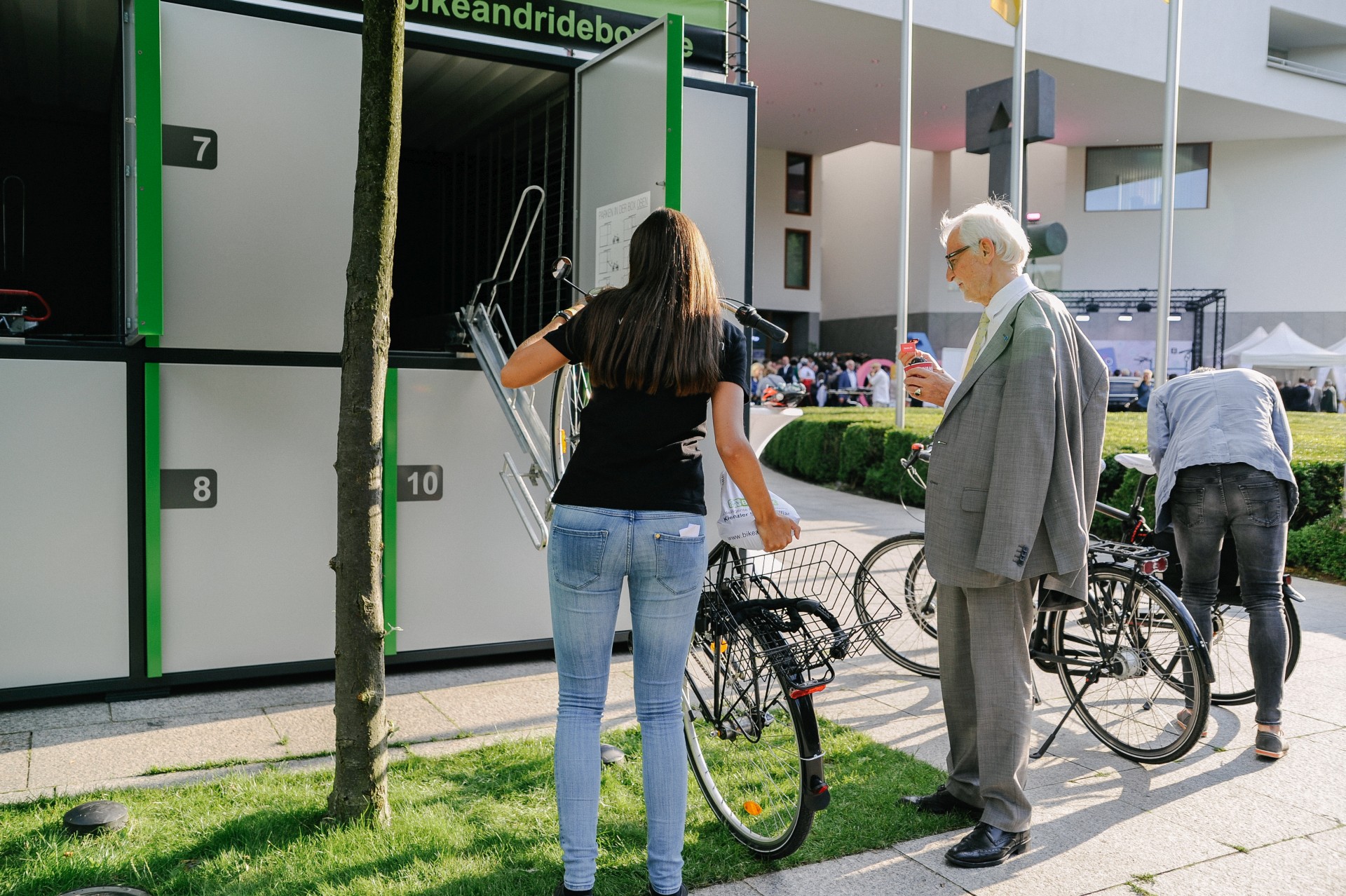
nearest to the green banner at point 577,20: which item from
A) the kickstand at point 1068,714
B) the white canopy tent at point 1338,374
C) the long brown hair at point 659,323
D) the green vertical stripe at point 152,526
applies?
the green vertical stripe at point 152,526

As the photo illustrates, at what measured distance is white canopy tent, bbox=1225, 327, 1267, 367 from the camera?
3053 centimetres

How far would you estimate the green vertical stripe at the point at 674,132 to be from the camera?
4.35 m

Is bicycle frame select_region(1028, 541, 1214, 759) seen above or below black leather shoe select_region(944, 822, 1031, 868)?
above

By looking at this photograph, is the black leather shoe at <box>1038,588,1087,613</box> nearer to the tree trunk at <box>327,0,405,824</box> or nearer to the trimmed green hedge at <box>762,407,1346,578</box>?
the trimmed green hedge at <box>762,407,1346,578</box>

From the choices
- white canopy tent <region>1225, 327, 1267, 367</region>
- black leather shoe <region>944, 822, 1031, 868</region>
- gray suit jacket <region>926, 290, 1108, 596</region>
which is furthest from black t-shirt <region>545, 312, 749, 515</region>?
white canopy tent <region>1225, 327, 1267, 367</region>

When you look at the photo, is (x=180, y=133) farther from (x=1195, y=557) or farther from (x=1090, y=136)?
(x=1090, y=136)

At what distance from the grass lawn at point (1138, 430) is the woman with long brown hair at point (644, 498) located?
3.50 meters

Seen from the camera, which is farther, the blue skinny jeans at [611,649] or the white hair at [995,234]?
the white hair at [995,234]

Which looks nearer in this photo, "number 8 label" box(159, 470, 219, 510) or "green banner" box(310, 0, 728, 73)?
"number 8 label" box(159, 470, 219, 510)

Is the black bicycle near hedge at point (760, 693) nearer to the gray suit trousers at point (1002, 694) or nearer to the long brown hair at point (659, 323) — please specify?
the gray suit trousers at point (1002, 694)

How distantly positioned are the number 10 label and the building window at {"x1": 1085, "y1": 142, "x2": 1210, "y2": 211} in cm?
3344

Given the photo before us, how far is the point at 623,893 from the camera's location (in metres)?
2.83

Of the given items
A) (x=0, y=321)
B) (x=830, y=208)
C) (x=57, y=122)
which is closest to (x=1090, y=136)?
(x=830, y=208)

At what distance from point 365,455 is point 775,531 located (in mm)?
1264
